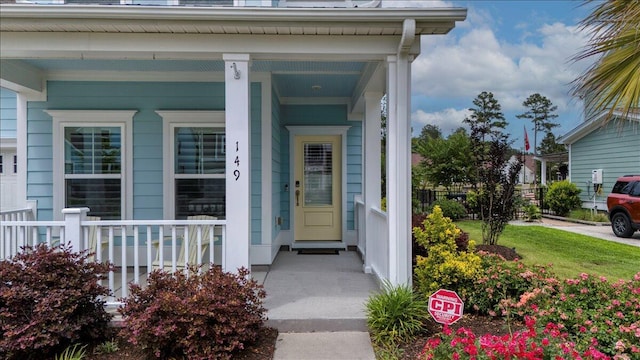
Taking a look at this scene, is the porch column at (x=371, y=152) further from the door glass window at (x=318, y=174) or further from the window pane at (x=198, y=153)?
the window pane at (x=198, y=153)

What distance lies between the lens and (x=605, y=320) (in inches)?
113

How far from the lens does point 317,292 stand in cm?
432

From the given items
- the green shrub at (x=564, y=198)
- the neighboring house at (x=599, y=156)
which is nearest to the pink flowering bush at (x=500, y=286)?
the neighboring house at (x=599, y=156)

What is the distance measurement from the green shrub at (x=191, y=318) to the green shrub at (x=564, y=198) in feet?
46.0

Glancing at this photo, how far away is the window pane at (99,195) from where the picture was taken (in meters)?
5.46

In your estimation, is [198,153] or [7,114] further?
[7,114]

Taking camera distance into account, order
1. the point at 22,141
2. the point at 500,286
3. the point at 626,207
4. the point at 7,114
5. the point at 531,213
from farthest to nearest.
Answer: the point at 531,213, the point at 626,207, the point at 7,114, the point at 22,141, the point at 500,286

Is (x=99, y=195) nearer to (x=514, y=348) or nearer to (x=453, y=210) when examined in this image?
(x=514, y=348)

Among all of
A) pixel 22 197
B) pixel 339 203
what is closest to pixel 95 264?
pixel 22 197

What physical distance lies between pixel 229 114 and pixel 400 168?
1.75m

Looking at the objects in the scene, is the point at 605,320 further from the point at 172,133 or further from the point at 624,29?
the point at 172,133

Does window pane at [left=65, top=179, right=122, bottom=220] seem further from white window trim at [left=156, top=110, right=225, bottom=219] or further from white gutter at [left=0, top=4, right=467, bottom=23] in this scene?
white gutter at [left=0, top=4, right=467, bottom=23]

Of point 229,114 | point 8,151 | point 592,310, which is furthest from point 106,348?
point 8,151

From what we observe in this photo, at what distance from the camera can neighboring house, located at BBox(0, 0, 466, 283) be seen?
352cm
